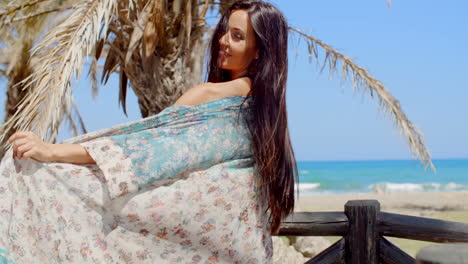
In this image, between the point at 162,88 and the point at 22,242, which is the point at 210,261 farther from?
the point at 162,88

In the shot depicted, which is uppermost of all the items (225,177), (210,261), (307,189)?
(225,177)

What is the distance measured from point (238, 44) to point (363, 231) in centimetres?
147

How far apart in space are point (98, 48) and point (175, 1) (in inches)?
45.0

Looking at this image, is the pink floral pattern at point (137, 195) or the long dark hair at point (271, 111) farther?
the long dark hair at point (271, 111)

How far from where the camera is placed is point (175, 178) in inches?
89.3

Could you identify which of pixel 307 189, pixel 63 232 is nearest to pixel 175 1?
pixel 63 232

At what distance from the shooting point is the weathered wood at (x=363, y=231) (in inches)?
134

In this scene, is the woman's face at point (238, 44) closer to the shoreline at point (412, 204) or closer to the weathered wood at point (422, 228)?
the weathered wood at point (422, 228)

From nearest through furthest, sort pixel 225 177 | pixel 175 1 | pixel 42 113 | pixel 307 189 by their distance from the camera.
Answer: pixel 225 177 → pixel 42 113 → pixel 175 1 → pixel 307 189

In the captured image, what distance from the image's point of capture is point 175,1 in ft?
17.4

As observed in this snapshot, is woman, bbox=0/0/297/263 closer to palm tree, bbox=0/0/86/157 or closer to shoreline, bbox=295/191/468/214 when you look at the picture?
palm tree, bbox=0/0/86/157

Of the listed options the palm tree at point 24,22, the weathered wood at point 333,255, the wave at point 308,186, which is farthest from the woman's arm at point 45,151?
the wave at point 308,186

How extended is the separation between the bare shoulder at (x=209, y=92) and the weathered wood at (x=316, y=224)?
1.27 m

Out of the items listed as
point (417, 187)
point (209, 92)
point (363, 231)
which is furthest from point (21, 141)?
point (417, 187)
